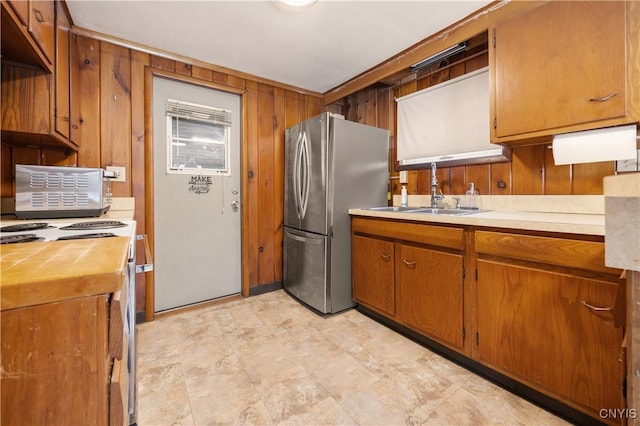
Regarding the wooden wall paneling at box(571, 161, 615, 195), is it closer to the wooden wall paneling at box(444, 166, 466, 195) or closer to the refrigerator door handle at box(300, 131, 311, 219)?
the wooden wall paneling at box(444, 166, 466, 195)

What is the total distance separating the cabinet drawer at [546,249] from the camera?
1.17 metres

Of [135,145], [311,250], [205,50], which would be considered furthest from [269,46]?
[311,250]

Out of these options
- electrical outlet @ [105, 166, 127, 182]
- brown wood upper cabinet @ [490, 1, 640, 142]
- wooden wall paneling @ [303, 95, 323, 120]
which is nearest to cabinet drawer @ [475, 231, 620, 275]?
brown wood upper cabinet @ [490, 1, 640, 142]

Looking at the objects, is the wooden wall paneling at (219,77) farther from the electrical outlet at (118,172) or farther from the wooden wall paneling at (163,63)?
the electrical outlet at (118,172)

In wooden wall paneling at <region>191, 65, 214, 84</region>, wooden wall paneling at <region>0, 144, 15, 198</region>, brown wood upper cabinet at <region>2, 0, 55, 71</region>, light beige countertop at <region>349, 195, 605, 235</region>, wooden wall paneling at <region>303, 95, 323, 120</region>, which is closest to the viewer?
brown wood upper cabinet at <region>2, 0, 55, 71</region>

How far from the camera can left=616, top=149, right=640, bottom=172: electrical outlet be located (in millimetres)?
1451

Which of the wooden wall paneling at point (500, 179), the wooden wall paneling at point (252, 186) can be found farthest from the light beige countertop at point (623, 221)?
the wooden wall paneling at point (252, 186)

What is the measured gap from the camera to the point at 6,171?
183 cm

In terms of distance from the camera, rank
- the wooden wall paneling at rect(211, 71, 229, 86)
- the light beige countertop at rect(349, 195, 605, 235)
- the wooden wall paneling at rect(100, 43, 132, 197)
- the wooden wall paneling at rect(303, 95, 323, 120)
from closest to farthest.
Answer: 1. the light beige countertop at rect(349, 195, 605, 235)
2. the wooden wall paneling at rect(100, 43, 132, 197)
3. the wooden wall paneling at rect(211, 71, 229, 86)
4. the wooden wall paneling at rect(303, 95, 323, 120)

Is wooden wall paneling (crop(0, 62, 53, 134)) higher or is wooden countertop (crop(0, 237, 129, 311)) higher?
wooden wall paneling (crop(0, 62, 53, 134))

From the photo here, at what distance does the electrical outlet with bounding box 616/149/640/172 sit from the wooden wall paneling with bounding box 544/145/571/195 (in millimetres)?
214

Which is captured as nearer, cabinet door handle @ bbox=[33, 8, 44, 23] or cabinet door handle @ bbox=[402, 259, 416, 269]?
cabinet door handle @ bbox=[33, 8, 44, 23]

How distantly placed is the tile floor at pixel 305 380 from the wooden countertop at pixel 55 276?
1106 mm

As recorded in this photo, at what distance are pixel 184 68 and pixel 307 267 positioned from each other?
2.10 metres
